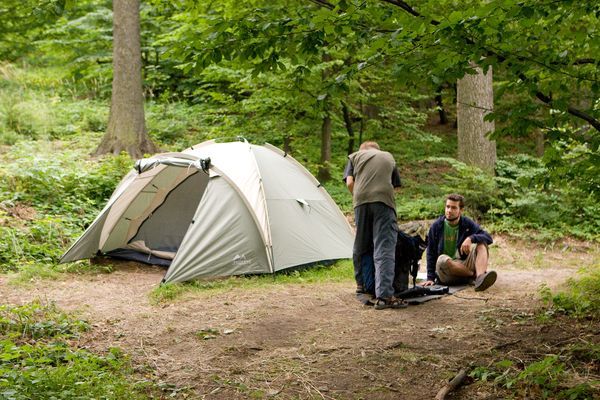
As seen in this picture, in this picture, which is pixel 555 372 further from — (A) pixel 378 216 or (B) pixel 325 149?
(B) pixel 325 149

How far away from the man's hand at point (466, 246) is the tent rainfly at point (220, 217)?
6.26 ft

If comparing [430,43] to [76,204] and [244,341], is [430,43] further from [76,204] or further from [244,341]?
[76,204]

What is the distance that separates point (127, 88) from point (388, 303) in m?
8.11

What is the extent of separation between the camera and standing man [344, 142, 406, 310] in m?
5.73

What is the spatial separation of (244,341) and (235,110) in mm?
7430

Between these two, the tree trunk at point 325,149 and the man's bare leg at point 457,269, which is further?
the tree trunk at point 325,149

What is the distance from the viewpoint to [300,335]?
15.9 feet

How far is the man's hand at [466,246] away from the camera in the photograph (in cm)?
642

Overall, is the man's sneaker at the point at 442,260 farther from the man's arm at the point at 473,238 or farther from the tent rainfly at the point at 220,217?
the tent rainfly at the point at 220,217

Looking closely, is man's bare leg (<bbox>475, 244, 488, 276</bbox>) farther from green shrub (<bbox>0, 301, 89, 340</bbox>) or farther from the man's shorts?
green shrub (<bbox>0, 301, 89, 340</bbox>)

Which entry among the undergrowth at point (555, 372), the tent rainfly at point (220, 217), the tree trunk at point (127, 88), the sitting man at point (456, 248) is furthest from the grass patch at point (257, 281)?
the tree trunk at point (127, 88)

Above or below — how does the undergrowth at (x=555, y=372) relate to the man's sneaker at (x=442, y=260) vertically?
below

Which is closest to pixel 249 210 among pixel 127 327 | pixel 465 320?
pixel 127 327

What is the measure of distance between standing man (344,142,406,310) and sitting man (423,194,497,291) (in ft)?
2.85
